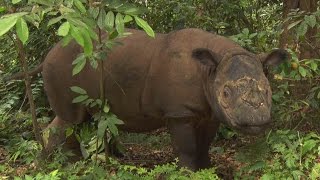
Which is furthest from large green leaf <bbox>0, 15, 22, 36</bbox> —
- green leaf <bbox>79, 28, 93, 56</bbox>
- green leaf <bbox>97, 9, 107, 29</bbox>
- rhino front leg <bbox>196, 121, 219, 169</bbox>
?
rhino front leg <bbox>196, 121, 219, 169</bbox>

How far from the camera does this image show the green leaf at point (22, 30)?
260 cm

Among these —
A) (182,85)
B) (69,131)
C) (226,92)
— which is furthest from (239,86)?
(69,131)

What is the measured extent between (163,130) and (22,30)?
474cm

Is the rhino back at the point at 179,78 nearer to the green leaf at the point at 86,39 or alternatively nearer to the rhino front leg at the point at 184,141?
the rhino front leg at the point at 184,141

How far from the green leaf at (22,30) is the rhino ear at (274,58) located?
2.34 metres

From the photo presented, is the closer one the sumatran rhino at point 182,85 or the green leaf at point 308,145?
the sumatran rhino at point 182,85

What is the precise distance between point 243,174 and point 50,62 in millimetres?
2320

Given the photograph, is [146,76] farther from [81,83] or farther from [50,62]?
[50,62]

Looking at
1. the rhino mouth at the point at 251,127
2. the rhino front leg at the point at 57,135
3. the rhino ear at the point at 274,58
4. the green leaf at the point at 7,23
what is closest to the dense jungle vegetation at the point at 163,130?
the green leaf at the point at 7,23

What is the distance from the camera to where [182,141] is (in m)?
4.68

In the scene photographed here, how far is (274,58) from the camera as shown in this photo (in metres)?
4.41

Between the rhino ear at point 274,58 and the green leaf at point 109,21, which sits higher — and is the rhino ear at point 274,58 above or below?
below

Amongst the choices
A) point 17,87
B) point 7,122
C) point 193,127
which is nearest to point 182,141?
point 193,127

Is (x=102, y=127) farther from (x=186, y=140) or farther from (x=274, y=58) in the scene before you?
(x=274, y=58)
